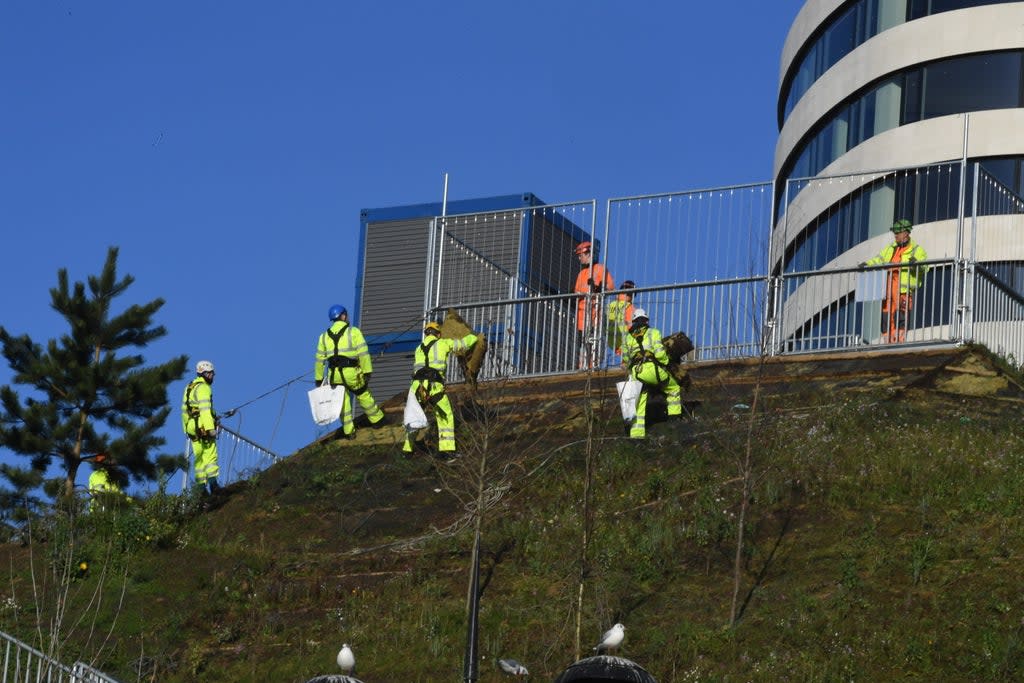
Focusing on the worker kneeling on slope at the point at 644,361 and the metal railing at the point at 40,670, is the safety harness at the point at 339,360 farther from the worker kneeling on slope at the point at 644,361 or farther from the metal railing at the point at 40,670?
the metal railing at the point at 40,670

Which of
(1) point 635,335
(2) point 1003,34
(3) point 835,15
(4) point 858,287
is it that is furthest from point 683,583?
(3) point 835,15

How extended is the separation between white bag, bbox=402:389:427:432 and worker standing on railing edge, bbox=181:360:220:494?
266cm

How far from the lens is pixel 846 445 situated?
23859mm

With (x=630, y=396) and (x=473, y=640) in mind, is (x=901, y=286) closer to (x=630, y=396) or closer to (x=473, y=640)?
(x=630, y=396)

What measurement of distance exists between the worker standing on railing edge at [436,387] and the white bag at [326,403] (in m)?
1.27

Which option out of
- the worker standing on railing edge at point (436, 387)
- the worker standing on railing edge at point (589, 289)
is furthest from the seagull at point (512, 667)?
the worker standing on railing edge at point (589, 289)

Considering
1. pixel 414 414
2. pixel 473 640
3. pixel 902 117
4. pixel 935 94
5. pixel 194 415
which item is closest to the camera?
pixel 473 640

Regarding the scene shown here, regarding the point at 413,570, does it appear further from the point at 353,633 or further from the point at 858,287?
the point at 858,287

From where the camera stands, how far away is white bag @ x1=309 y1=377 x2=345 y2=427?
94.2 ft

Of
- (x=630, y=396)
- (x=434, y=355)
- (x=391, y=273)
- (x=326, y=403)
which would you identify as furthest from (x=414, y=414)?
(x=391, y=273)

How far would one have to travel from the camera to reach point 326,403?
28.8 m

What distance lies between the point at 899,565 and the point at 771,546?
1735mm

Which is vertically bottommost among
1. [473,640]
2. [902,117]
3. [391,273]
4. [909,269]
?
[473,640]

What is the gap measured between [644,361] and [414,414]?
311cm
